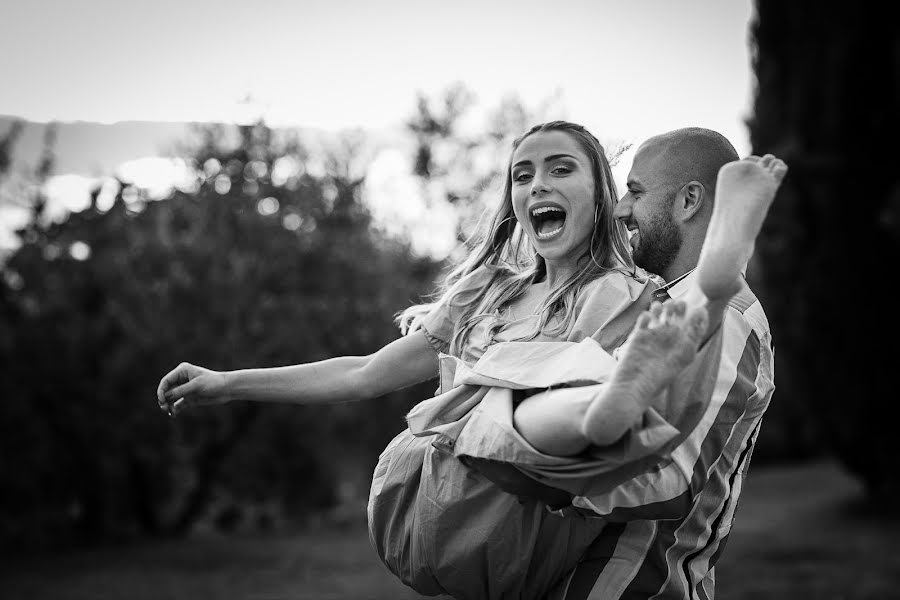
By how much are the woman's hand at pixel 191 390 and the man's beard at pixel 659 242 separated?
50.4 inches

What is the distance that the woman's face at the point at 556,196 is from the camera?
2.57m

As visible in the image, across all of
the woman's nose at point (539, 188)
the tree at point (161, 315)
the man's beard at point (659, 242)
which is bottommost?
the tree at point (161, 315)

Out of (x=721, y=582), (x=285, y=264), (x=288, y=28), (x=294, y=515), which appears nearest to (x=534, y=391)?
(x=288, y=28)

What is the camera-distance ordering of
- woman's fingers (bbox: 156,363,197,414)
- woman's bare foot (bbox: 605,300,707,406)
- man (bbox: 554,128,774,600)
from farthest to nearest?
1. woman's fingers (bbox: 156,363,197,414)
2. man (bbox: 554,128,774,600)
3. woman's bare foot (bbox: 605,300,707,406)

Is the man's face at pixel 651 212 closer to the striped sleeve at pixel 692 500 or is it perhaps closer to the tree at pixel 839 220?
the striped sleeve at pixel 692 500

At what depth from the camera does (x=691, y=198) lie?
2611 mm

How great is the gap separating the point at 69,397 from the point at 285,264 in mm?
3042

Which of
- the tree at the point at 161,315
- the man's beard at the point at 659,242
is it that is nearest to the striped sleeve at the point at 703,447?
the man's beard at the point at 659,242

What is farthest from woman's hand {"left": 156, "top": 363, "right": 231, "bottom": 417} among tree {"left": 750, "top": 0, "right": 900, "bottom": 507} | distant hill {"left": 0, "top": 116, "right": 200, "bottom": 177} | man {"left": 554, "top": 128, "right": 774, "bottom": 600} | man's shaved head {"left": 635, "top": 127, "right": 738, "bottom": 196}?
tree {"left": 750, "top": 0, "right": 900, "bottom": 507}

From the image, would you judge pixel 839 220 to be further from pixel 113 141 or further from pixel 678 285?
pixel 678 285

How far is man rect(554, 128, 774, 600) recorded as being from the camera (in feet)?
7.39

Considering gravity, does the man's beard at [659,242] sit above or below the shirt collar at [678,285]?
above

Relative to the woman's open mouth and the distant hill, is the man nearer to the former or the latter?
the woman's open mouth

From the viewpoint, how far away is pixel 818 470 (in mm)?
19391
